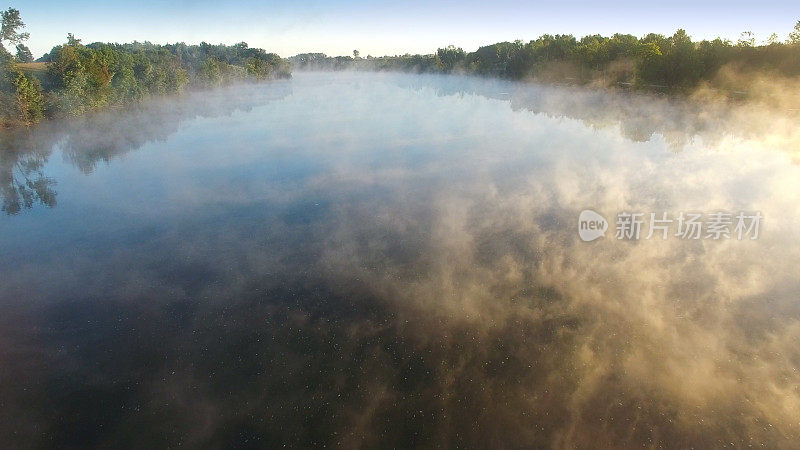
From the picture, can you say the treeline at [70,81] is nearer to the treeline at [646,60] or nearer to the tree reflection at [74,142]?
the tree reflection at [74,142]

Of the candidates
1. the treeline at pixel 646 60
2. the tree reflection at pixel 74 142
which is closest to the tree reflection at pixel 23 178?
the tree reflection at pixel 74 142

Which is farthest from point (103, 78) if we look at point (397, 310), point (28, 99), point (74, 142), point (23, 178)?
point (397, 310)

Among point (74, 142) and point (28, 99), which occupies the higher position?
point (28, 99)

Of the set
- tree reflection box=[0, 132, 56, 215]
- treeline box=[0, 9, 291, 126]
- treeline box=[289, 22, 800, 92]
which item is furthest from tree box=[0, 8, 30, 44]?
treeline box=[289, 22, 800, 92]

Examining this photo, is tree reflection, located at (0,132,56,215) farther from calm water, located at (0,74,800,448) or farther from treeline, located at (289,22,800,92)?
treeline, located at (289,22,800,92)

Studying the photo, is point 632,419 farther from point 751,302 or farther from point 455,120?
point 455,120

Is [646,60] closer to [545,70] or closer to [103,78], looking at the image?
[545,70]
